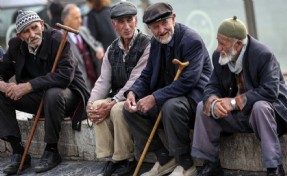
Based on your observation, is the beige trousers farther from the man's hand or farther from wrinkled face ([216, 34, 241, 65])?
wrinkled face ([216, 34, 241, 65])

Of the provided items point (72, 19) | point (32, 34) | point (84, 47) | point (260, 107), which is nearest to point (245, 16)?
point (84, 47)

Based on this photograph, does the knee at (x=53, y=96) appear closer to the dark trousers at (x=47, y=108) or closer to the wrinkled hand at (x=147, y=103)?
the dark trousers at (x=47, y=108)

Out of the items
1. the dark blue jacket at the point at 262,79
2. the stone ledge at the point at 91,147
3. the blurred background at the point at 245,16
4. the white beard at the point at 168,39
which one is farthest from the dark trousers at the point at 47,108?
the blurred background at the point at 245,16

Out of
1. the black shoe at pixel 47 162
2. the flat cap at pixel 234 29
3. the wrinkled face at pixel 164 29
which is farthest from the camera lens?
the black shoe at pixel 47 162

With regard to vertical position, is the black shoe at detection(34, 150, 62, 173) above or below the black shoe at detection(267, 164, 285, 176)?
below

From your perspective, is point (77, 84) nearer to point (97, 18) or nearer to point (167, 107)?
point (167, 107)

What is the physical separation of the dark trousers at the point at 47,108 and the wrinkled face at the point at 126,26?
92 centimetres

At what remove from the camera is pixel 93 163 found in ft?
21.0

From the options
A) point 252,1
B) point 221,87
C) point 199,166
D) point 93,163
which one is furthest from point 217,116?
point 252,1

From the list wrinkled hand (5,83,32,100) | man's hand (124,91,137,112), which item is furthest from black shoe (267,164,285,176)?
wrinkled hand (5,83,32,100)

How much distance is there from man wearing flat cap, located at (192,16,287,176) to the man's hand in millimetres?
610

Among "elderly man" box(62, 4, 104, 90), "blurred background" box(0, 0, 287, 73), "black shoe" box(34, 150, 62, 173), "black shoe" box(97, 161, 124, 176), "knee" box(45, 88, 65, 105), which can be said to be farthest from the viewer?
"blurred background" box(0, 0, 287, 73)

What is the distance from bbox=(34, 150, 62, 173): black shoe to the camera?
631 cm

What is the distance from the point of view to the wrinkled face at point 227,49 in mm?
4977
